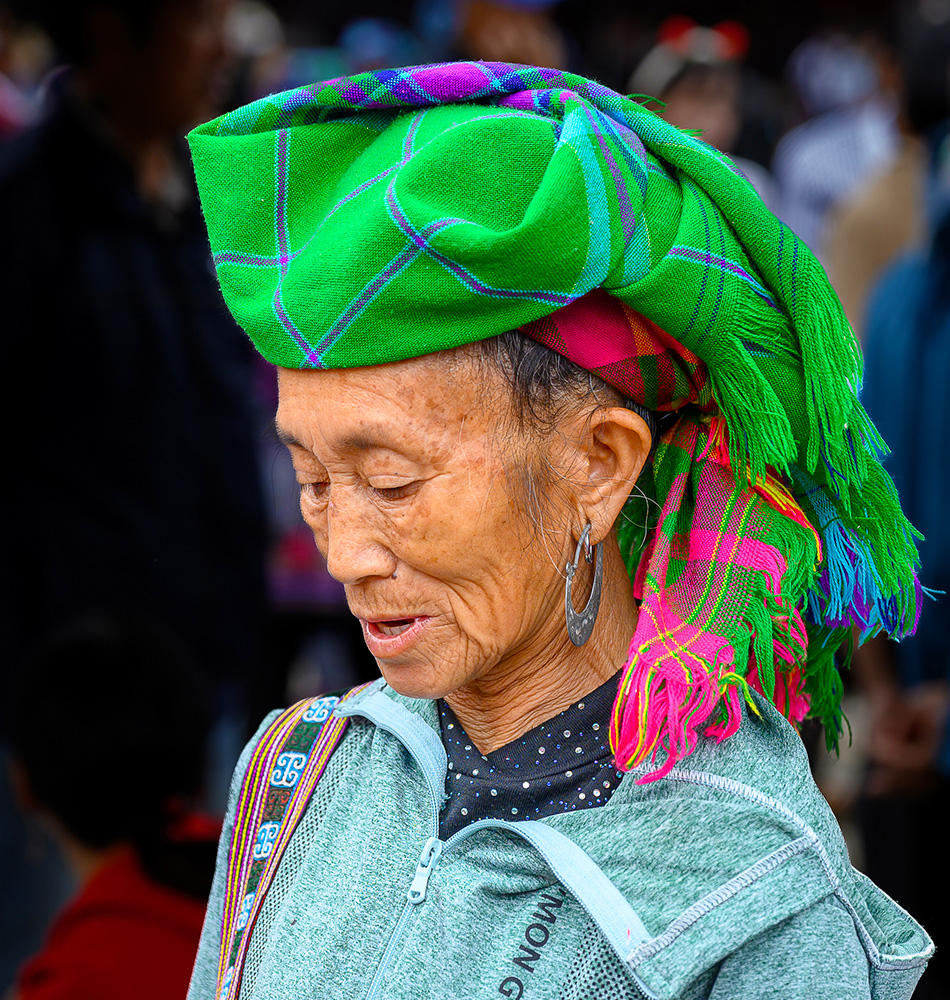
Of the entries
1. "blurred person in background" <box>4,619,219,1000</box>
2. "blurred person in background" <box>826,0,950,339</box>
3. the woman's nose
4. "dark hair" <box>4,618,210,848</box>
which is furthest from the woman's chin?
"blurred person in background" <box>826,0,950,339</box>

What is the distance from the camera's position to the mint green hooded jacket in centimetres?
115

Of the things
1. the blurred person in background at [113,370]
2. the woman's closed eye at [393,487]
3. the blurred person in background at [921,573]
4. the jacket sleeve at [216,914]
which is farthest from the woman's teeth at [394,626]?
the blurred person in background at [113,370]

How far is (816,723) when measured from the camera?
1.68 metres

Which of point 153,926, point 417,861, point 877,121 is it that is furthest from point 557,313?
Answer: point 877,121

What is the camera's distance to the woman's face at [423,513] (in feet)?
3.97

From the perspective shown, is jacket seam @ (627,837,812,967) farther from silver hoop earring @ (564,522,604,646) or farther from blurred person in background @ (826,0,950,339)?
blurred person in background @ (826,0,950,339)

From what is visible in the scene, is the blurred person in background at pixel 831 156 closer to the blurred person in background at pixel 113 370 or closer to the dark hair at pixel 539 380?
the blurred person in background at pixel 113 370

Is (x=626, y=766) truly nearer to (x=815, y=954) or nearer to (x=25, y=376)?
(x=815, y=954)

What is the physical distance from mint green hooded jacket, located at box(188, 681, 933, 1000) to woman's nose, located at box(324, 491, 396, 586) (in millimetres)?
241

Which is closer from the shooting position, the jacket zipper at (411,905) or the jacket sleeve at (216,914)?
the jacket zipper at (411,905)

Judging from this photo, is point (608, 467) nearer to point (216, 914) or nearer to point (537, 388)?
point (537, 388)

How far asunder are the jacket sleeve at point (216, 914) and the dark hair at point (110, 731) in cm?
89

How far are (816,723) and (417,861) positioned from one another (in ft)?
2.06

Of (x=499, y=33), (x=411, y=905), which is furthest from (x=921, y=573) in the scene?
(x=499, y=33)
